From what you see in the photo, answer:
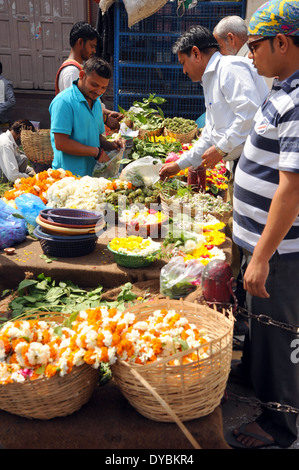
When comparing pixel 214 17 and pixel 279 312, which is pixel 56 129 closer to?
pixel 279 312

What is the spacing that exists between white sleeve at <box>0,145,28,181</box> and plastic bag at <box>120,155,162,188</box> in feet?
9.12

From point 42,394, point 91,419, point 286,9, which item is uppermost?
point 286,9

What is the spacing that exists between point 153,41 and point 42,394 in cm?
772

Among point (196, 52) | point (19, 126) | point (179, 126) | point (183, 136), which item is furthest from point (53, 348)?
point (19, 126)

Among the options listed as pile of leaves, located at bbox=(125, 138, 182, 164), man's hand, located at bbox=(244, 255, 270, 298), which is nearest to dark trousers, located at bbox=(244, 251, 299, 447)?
man's hand, located at bbox=(244, 255, 270, 298)

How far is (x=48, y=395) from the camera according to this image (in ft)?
5.91

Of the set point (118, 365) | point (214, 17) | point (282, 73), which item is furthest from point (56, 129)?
point (214, 17)

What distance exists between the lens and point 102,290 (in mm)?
3375

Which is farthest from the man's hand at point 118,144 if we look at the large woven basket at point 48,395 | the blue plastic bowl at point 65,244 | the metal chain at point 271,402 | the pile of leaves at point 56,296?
the large woven basket at point 48,395

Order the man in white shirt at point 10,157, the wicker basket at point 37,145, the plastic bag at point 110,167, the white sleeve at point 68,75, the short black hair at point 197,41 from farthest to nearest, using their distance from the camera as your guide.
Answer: the wicker basket at point 37,145 → the man in white shirt at point 10,157 → the white sleeve at point 68,75 → the plastic bag at point 110,167 → the short black hair at point 197,41

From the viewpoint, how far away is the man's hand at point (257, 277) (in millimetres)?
2008

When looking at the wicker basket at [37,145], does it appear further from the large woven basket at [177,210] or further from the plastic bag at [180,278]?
the plastic bag at [180,278]

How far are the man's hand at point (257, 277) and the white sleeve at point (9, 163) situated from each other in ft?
17.0

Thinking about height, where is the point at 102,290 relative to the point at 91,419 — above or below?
below
